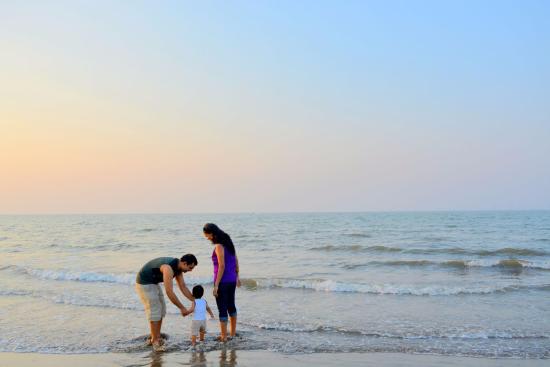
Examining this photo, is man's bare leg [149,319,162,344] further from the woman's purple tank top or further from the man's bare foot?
the woman's purple tank top

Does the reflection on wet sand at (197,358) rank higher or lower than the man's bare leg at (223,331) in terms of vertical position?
lower

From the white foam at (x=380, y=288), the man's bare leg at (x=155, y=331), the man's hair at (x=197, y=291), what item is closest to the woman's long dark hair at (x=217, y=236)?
the man's hair at (x=197, y=291)

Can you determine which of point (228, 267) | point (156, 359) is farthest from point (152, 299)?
point (228, 267)

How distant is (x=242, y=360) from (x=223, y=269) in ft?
4.43

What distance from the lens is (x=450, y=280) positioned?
15.0 m

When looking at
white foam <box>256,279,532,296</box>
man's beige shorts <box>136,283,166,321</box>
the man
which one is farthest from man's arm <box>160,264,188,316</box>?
white foam <box>256,279,532,296</box>

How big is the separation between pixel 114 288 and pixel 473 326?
946cm

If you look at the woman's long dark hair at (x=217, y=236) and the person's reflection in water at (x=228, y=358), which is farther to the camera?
the woman's long dark hair at (x=217, y=236)

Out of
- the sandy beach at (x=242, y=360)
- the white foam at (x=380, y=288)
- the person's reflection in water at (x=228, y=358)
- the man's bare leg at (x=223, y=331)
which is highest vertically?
the man's bare leg at (x=223, y=331)

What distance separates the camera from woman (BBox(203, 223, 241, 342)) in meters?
7.19

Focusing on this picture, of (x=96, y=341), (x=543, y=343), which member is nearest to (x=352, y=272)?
(x=543, y=343)

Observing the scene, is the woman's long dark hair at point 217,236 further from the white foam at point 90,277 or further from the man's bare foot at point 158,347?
the white foam at point 90,277

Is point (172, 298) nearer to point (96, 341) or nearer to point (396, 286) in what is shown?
point (96, 341)

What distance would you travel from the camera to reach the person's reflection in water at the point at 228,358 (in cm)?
639
